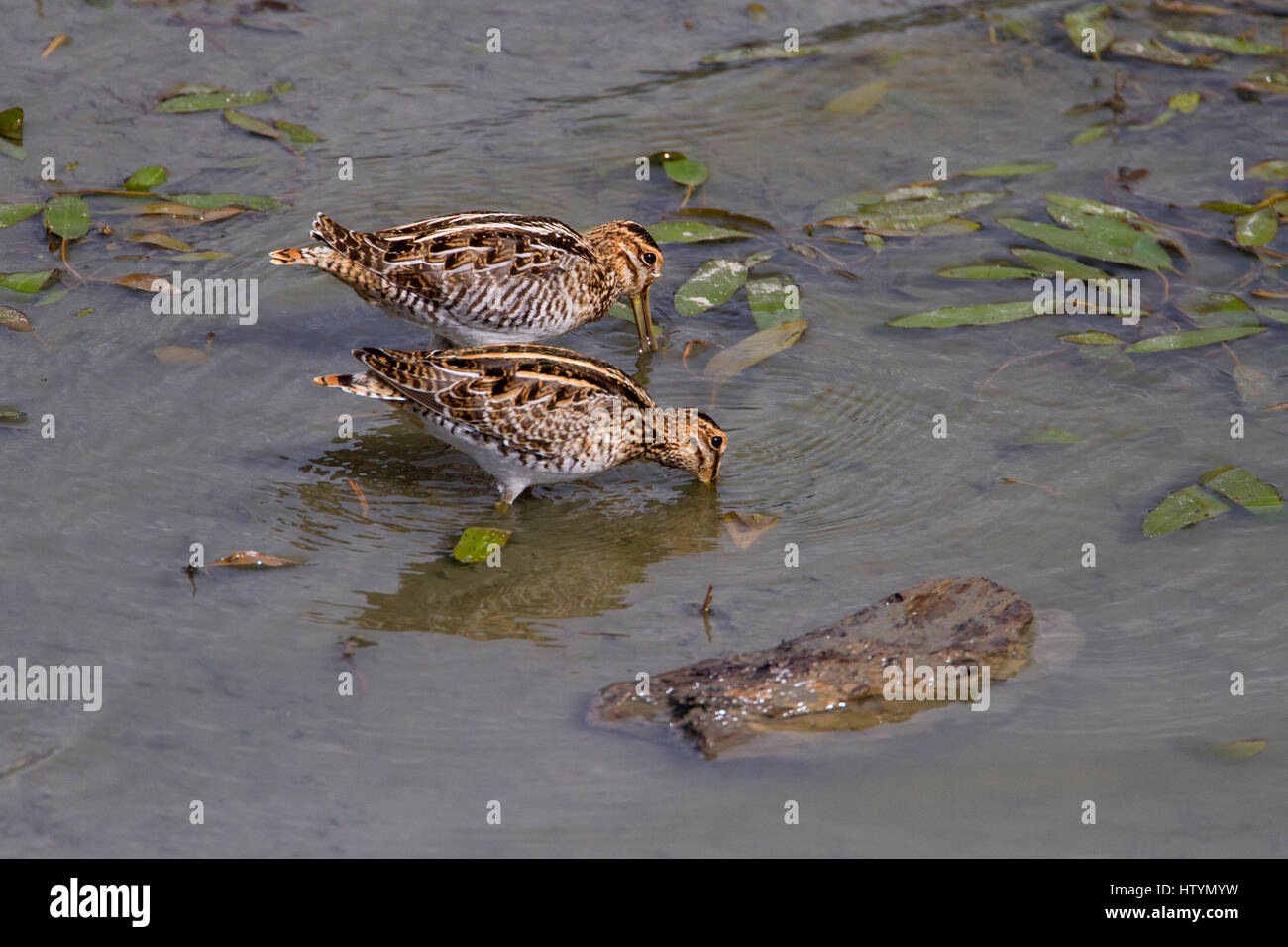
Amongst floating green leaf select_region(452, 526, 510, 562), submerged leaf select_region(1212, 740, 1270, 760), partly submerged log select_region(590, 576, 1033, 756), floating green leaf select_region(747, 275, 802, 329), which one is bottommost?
submerged leaf select_region(1212, 740, 1270, 760)

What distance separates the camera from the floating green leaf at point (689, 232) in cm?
1120

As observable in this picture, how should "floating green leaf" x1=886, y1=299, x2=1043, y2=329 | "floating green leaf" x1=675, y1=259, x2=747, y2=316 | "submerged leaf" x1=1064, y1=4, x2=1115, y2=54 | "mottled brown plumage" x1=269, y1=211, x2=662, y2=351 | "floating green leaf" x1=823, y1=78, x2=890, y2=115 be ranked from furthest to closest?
"submerged leaf" x1=1064, y1=4, x2=1115, y2=54 → "floating green leaf" x1=823, y1=78, x2=890, y2=115 → "floating green leaf" x1=675, y1=259, x2=747, y2=316 → "floating green leaf" x1=886, y1=299, x2=1043, y2=329 → "mottled brown plumage" x1=269, y1=211, x2=662, y2=351

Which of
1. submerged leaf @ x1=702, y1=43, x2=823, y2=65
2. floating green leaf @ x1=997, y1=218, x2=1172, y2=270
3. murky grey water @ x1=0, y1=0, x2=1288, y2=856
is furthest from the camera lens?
submerged leaf @ x1=702, y1=43, x2=823, y2=65

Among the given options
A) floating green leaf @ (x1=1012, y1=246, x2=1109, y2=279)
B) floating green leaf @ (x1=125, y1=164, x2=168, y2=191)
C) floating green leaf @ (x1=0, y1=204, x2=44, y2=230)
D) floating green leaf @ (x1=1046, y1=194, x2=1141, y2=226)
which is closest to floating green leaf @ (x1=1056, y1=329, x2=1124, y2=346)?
floating green leaf @ (x1=1012, y1=246, x2=1109, y2=279)

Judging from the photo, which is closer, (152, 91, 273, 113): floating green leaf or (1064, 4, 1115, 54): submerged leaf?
(152, 91, 273, 113): floating green leaf

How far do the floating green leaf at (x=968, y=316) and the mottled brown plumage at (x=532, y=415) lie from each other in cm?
214

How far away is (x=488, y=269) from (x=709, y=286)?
1767mm

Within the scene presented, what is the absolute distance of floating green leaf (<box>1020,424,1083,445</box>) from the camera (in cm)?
902

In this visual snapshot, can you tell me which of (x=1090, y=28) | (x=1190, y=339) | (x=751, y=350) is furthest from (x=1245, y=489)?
(x=1090, y=28)

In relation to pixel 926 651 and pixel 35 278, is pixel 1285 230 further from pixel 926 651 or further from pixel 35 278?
pixel 35 278

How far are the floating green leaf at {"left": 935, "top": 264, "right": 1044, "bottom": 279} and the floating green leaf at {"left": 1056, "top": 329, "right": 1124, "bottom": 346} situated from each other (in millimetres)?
787

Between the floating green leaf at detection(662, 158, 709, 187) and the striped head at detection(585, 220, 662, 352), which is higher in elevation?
the floating green leaf at detection(662, 158, 709, 187)

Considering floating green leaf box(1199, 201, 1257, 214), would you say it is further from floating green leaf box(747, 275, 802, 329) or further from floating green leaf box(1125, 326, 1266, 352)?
floating green leaf box(747, 275, 802, 329)
